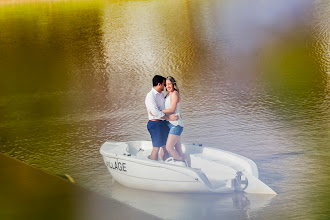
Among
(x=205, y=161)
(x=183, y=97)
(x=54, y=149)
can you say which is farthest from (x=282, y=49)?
(x=205, y=161)

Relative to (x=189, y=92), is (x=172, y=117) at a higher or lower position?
higher

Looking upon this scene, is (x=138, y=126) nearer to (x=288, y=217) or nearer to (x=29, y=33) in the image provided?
(x=288, y=217)

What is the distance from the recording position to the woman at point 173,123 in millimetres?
8961

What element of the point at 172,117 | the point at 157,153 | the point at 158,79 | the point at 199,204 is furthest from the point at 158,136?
the point at 199,204

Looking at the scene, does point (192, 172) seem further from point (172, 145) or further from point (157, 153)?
point (157, 153)

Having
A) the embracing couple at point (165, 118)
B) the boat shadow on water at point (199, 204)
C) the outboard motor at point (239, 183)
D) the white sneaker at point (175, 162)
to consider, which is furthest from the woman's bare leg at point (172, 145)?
the outboard motor at point (239, 183)

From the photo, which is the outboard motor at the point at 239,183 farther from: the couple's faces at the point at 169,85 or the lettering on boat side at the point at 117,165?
the lettering on boat side at the point at 117,165

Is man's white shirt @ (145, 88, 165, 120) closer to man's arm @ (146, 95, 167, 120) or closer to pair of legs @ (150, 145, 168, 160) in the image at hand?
man's arm @ (146, 95, 167, 120)

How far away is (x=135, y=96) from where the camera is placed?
16.3 metres

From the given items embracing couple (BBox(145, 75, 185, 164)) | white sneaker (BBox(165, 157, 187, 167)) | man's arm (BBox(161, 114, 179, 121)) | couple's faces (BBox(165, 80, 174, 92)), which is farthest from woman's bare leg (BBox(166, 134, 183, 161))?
couple's faces (BBox(165, 80, 174, 92))

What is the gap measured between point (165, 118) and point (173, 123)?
0.44ft

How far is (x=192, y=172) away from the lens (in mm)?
8602

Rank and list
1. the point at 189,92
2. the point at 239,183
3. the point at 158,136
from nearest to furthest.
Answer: the point at 239,183 < the point at 158,136 < the point at 189,92

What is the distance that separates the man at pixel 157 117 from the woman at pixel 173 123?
0.08 meters
